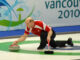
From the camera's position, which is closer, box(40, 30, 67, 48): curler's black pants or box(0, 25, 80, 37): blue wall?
box(40, 30, 67, 48): curler's black pants

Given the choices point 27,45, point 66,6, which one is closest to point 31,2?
point 66,6

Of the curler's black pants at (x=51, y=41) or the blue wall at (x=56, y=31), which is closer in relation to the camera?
the curler's black pants at (x=51, y=41)

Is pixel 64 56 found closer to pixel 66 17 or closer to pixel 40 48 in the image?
pixel 40 48

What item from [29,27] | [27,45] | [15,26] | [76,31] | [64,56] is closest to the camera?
[64,56]

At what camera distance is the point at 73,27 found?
946 cm

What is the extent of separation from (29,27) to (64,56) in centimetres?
92

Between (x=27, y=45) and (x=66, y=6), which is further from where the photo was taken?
(x=66, y=6)

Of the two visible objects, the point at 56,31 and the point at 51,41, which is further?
the point at 56,31

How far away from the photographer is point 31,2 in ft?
28.8

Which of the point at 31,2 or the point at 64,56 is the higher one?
the point at 31,2

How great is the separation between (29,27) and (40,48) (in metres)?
0.52

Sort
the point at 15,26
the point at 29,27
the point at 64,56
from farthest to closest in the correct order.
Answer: the point at 15,26 < the point at 29,27 < the point at 64,56

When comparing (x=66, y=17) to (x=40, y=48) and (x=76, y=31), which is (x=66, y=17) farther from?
(x=40, y=48)

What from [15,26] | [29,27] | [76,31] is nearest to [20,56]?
[29,27]
